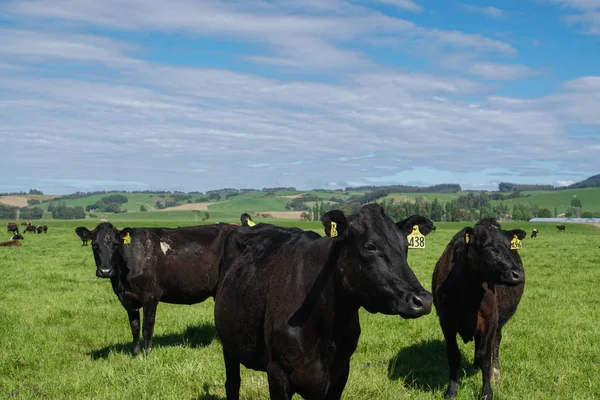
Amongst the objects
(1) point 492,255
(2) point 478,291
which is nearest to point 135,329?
(2) point 478,291

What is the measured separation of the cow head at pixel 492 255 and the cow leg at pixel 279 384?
13.9ft

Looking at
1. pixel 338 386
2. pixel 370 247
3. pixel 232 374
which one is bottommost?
pixel 232 374

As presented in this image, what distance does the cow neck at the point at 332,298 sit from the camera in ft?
15.2

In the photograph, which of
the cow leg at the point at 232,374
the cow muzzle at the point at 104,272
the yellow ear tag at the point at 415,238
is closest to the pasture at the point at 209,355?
the cow leg at the point at 232,374

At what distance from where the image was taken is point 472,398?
727 cm

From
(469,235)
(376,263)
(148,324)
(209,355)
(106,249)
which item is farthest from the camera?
(106,249)

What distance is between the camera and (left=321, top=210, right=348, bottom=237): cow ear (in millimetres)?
4539

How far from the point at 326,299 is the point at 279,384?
2.69 feet

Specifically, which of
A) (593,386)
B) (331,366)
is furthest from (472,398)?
(331,366)

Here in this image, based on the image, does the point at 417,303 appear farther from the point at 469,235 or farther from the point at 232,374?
the point at 469,235

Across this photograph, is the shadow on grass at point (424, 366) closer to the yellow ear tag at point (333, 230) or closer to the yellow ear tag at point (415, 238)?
the yellow ear tag at point (415, 238)

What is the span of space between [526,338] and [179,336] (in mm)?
6660

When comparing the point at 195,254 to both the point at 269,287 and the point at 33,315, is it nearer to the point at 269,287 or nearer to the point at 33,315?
the point at 33,315

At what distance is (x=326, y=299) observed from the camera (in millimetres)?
4668
